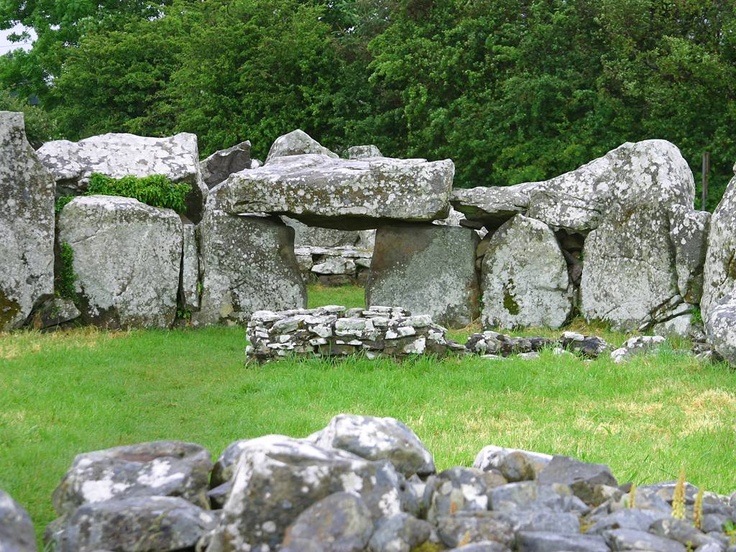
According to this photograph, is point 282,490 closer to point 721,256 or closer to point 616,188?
point 721,256

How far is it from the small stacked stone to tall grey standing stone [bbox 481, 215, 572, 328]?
3656 millimetres

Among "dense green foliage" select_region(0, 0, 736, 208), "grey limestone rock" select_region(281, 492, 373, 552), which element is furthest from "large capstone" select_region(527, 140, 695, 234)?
"grey limestone rock" select_region(281, 492, 373, 552)

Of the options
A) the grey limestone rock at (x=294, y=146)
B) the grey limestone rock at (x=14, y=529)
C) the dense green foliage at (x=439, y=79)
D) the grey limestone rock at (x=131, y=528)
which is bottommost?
the grey limestone rock at (x=131, y=528)

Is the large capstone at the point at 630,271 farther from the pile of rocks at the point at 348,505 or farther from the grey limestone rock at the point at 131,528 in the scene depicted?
the grey limestone rock at the point at 131,528

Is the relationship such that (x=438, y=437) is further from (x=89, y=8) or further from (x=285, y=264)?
(x=89, y=8)

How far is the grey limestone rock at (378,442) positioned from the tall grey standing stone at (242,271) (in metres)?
9.62

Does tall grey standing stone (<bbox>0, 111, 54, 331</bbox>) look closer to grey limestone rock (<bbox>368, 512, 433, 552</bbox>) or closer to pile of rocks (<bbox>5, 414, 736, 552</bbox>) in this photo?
pile of rocks (<bbox>5, 414, 736, 552</bbox>)

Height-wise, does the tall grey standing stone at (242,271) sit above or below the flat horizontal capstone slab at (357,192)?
below

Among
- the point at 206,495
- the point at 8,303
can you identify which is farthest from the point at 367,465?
the point at 8,303

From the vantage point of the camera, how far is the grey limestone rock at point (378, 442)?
484 cm

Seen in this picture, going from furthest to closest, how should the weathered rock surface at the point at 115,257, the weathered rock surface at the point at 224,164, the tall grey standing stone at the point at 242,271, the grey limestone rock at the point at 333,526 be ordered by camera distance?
1. the weathered rock surface at the point at 224,164
2. the tall grey standing stone at the point at 242,271
3. the weathered rock surface at the point at 115,257
4. the grey limestone rock at the point at 333,526

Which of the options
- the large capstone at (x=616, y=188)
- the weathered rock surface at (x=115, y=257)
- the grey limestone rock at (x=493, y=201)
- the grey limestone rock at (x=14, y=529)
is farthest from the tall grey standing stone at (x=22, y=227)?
the grey limestone rock at (x=14, y=529)

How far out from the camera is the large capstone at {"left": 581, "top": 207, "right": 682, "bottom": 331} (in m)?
13.7

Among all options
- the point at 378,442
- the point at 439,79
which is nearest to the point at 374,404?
the point at 378,442
